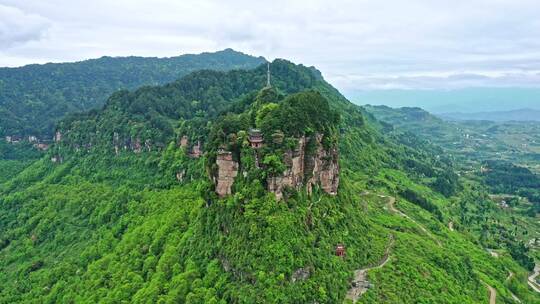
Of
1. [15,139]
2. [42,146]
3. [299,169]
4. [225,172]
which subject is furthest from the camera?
[15,139]

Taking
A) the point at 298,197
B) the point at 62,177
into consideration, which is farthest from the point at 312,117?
the point at 62,177

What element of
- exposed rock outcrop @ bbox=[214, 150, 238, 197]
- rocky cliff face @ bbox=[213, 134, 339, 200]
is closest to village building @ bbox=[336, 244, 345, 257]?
rocky cliff face @ bbox=[213, 134, 339, 200]

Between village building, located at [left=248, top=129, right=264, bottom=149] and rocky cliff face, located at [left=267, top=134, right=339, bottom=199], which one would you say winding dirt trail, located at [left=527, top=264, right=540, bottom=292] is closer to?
rocky cliff face, located at [left=267, top=134, right=339, bottom=199]

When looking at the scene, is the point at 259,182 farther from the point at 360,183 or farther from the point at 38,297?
the point at 360,183

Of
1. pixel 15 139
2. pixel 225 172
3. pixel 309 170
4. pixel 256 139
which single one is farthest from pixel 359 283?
pixel 15 139

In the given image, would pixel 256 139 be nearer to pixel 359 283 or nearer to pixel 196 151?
pixel 359 283

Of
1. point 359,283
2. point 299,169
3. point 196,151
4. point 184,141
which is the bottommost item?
point 359,283
